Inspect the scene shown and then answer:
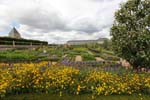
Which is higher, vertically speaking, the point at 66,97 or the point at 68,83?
the point at 68,83

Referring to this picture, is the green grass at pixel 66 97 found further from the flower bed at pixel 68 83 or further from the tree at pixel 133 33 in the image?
the tree at pixel 133 33

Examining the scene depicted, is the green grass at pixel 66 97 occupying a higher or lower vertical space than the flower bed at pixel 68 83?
lower

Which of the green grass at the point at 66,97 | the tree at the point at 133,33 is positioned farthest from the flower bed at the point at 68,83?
the tree at the point at 133,33

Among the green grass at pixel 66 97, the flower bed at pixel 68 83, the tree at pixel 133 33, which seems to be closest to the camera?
the green grass at pixel 66 97

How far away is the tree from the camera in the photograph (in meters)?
12.6

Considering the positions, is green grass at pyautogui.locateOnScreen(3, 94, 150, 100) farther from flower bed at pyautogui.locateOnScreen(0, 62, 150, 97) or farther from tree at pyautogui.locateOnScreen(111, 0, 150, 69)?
tree at pyautogui.locateOnScreen(111, 0, 150, 69)

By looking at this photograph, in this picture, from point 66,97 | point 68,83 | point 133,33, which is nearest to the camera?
point 66,97

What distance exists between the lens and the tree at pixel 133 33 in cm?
1260

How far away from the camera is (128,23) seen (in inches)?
526

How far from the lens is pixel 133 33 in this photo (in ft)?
41.5

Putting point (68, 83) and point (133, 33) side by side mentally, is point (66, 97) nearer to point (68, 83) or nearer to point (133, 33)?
point (68, 83)

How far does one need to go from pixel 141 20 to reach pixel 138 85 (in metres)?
4.63

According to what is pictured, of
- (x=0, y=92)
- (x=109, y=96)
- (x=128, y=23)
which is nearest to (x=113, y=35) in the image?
(x=128, y=23)

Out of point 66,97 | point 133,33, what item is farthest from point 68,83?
point 133,33
